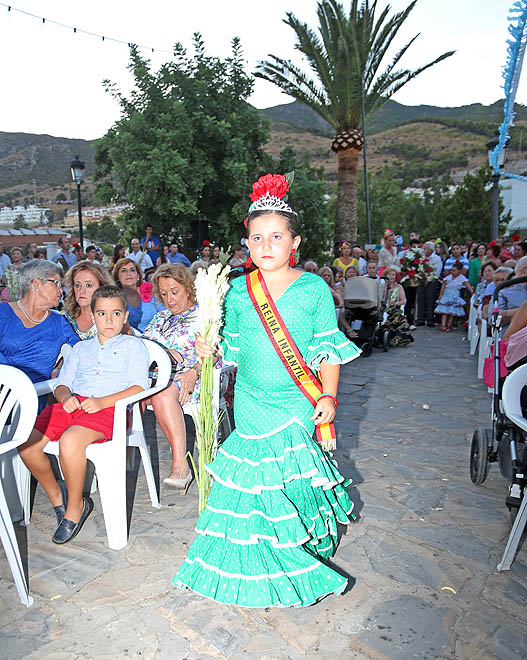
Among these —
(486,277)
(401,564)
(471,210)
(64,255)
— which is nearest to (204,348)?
(401,564)

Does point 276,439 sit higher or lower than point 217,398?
higher

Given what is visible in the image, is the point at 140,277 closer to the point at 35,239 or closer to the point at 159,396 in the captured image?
the point at 159,396

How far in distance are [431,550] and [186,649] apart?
5.19 ft

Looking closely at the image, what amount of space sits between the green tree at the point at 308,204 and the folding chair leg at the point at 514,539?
15.0 metres

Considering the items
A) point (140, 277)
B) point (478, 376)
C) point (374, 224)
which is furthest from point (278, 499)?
point (374, 224)

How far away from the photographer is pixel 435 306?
12547mm

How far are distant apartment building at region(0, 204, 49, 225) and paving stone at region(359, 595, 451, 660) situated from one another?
48141mm

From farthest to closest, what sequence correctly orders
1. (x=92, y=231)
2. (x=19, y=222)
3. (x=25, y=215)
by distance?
(x=25, y=215), (x=19, y=222), (x=92, y=231)

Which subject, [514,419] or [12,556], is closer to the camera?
[12,556]

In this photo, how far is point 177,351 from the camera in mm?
4547

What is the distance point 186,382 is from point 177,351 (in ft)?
1.35

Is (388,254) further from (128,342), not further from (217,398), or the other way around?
(128,342)

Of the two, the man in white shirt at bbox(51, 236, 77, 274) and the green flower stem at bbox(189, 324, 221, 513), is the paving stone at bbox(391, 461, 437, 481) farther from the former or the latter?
the man in white shirt at bbox(51, 236, 77, 274)

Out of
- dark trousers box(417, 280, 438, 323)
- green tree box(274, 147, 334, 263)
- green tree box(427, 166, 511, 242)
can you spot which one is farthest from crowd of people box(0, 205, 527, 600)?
green tree box(427, 166, 511, 242)
